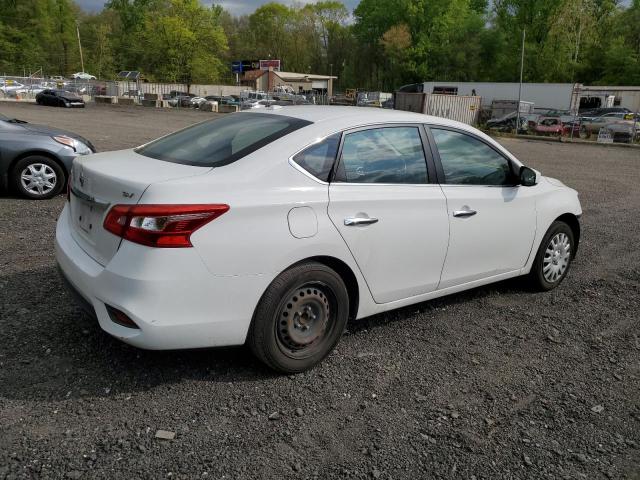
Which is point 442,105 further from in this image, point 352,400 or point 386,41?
point 386,41

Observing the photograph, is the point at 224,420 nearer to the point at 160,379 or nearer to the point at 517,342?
the point at 160,379

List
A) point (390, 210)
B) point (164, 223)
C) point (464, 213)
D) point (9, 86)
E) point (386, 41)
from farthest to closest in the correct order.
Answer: point (386, 41), point (9, 86), point (464, 213), point (390, 210), point (164, 223)

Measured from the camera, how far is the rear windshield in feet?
10.8

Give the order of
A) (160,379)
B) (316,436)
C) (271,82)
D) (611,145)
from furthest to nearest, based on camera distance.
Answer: (271,82), (611,145), (160,379), (316,436)

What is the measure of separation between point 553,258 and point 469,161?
4.80 ft

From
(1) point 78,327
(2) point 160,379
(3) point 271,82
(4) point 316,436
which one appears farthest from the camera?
(3) point 271,82

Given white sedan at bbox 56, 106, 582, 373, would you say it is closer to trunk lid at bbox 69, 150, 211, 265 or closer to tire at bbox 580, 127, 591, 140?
trunk lid at bbox 69, 150, 211, 265

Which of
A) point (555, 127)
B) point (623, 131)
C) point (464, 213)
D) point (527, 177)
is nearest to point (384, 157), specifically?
point (464, 213)

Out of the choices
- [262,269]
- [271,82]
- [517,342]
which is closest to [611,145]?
[517,342]

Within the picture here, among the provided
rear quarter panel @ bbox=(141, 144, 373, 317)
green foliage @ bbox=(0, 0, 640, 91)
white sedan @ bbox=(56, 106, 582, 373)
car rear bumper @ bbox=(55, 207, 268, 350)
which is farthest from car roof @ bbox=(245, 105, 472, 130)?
green foliage @ bbox=(0, 0, 640, 91)

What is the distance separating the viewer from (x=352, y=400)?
3.13 m

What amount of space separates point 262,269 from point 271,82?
305 ft

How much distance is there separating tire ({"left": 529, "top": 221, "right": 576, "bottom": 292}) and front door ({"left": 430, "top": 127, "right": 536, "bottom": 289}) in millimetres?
295

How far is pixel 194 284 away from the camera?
9.23 feet
